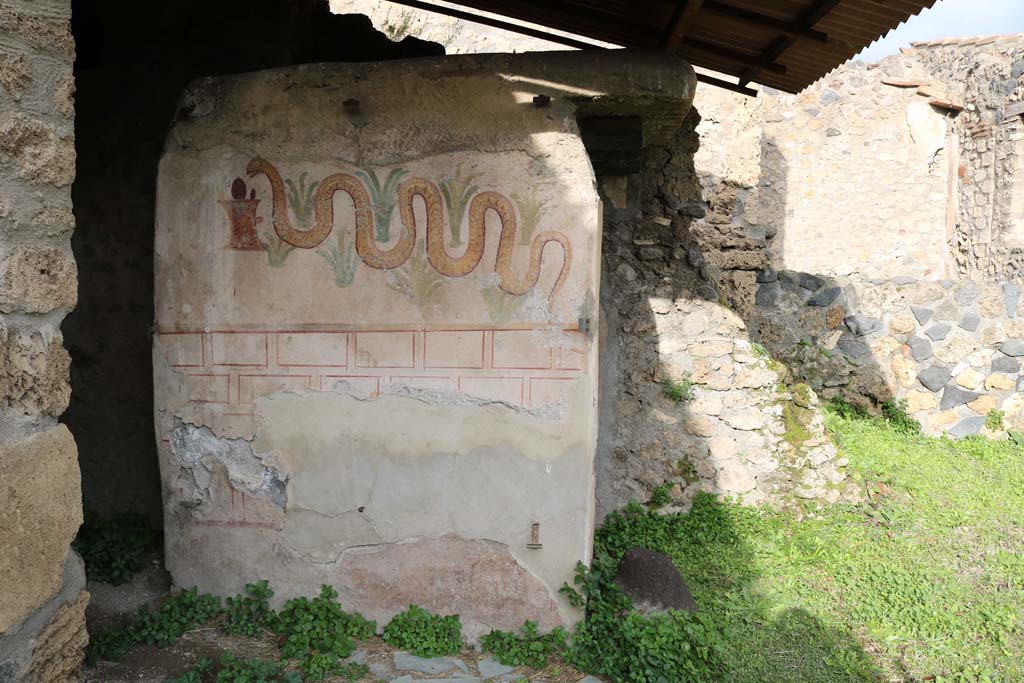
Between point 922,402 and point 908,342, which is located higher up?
point 908,342

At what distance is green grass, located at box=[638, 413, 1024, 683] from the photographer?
3068 mm

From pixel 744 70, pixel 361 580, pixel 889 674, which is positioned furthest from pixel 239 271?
pixel 889 674

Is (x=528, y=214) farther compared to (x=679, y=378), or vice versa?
(x=679, y=378)

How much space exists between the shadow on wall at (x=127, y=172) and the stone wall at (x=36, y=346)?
231cm

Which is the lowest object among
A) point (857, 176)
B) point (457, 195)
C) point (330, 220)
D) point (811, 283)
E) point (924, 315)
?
point (924, 315)

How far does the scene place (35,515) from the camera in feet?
5.34

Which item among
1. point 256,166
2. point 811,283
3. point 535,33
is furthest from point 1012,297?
point 256,166

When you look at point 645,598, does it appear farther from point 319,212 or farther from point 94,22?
point 94,22

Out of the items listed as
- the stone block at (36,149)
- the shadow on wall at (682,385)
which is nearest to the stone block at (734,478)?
the shadow on wall at (682,385)

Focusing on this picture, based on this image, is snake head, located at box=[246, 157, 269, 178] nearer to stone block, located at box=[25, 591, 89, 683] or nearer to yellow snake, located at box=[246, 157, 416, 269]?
yellow snake, located at box=[246, 157, 416, 269]

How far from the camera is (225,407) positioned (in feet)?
10.5

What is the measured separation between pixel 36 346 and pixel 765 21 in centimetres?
267

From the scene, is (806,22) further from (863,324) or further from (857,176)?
(857,176)

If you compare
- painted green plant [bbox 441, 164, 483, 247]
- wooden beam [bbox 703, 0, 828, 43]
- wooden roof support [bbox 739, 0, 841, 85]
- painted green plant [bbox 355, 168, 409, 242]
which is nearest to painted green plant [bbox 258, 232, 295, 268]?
painted green plant [bbox 355, 168, 409, 242]
